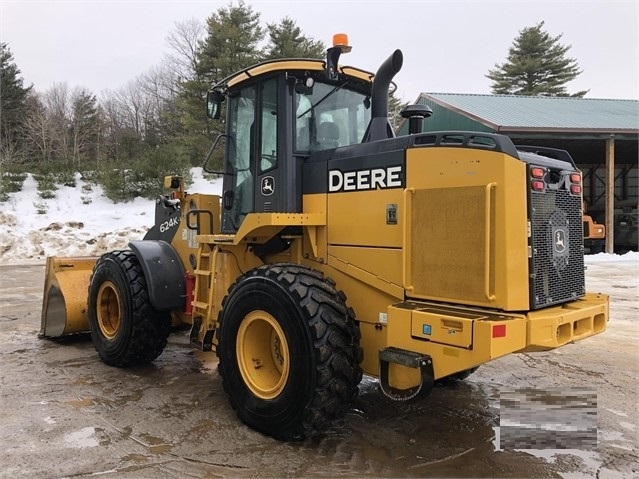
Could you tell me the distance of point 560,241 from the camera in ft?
11.7

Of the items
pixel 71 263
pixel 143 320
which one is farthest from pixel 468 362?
pixel 71 263

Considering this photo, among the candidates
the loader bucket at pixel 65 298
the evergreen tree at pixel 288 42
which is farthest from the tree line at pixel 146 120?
the loader bucket at pixel 65 298

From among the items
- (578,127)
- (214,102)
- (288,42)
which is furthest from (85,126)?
(214,102)

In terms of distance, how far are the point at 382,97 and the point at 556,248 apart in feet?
5.89

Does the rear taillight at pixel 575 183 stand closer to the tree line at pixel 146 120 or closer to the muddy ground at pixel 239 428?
the muddy ground at pixel 239 428

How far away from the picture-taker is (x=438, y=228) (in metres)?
3.42

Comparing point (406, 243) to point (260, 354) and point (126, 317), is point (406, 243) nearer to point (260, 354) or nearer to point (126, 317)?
point (260, 354)

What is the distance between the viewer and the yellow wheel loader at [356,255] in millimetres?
3209

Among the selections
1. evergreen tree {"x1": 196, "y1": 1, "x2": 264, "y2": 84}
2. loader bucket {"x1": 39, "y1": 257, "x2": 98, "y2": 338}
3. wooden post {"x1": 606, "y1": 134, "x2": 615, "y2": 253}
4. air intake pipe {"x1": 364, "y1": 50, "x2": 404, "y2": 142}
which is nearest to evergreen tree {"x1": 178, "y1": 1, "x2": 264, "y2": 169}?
evergreen tree {"x1": 196, "y1": 1, "x2": 264, "y2": 84}

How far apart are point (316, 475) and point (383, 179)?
2.01 metres

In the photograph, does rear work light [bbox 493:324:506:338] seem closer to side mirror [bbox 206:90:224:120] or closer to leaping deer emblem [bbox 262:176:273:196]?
leaping deer emblem [bbox 262:176:273:196]

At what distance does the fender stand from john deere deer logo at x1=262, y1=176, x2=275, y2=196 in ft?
4.96

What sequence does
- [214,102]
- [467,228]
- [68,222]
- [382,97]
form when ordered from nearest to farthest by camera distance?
[467,228] → [382,97] → [214,102] → [68,222]

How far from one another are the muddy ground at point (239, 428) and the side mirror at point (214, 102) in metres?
2.56
